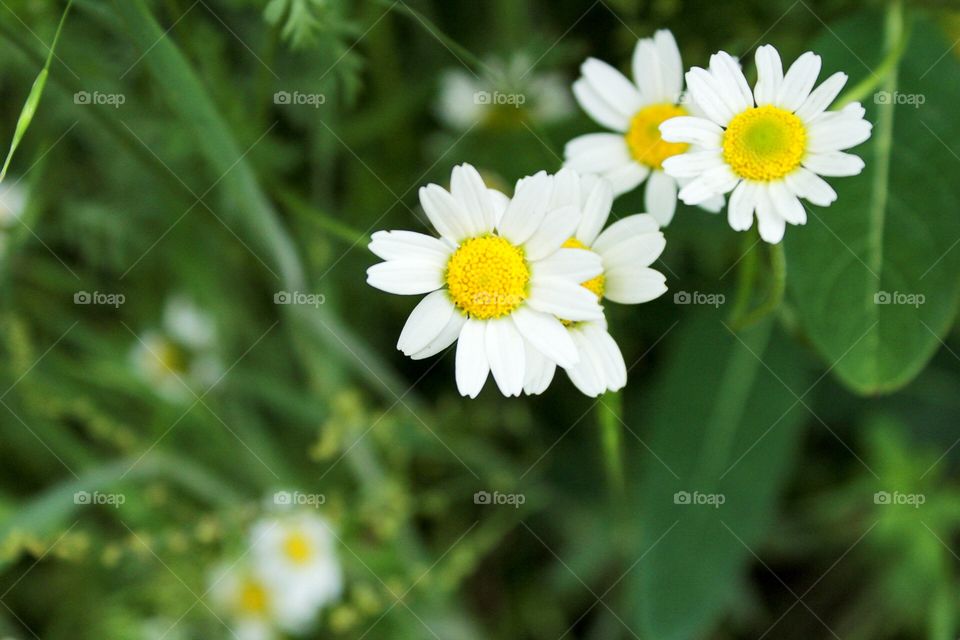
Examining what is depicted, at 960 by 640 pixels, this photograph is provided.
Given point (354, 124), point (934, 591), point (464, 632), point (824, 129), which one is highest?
point (354, 124)

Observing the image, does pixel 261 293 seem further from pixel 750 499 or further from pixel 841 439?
pixel 841 439

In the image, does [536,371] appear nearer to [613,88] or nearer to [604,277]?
[604,277]

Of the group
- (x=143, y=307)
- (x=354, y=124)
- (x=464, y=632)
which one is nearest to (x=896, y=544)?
(x=464, y=632)

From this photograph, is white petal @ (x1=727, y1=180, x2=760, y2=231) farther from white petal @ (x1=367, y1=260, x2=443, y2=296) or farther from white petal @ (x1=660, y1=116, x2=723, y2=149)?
white petal @ (x1=367, y1=260, x2=443, y2=296)

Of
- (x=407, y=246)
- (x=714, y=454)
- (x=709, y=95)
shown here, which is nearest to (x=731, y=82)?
(x=709, y=95)

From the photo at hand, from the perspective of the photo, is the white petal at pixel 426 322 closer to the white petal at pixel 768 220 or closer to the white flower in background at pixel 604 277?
the white flower in background at pixel 604 277

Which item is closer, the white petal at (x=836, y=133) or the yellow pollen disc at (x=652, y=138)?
the white petal at (x=836, y=133)

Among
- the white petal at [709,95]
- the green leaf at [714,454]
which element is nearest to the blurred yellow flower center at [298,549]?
the green leaf at [714,454]
